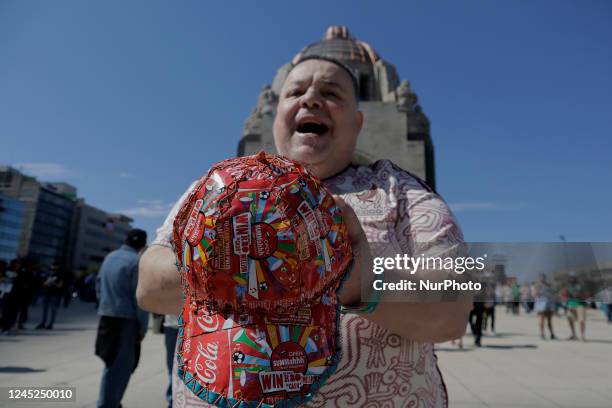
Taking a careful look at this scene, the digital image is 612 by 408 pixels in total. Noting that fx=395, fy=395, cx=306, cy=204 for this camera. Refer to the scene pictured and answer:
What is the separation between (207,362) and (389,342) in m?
0.57

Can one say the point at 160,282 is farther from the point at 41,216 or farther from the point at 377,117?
the point at 41,216

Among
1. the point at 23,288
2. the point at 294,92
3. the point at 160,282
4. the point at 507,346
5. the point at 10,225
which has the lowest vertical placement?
the point at 507,346

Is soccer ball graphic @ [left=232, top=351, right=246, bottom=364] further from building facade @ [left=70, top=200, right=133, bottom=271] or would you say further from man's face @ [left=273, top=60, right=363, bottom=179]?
building facade @ [left=70, top=200, right=133, bottom=271]

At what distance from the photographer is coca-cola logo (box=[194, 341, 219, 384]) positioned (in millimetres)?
678

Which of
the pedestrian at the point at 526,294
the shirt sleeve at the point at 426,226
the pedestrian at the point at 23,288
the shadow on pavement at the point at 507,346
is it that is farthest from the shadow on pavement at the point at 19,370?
the shadow on pavement at the point at 507,346

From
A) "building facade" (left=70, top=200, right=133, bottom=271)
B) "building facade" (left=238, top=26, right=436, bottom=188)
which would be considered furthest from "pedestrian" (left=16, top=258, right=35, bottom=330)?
"building facade" (left=70, top=200, right=133, bottom=271)

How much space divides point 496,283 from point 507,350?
9.20 meters

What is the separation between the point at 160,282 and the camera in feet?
3.22

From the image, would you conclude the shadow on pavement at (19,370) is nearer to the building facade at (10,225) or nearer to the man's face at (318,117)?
the man's face at (318,117)

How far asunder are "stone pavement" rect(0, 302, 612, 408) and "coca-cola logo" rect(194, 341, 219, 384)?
4.39 m

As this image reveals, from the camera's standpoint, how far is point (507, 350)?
8672mm

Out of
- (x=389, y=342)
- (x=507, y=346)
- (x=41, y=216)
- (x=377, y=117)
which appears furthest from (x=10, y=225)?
(x=389, y=342)

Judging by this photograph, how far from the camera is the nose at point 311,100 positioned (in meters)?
1.24

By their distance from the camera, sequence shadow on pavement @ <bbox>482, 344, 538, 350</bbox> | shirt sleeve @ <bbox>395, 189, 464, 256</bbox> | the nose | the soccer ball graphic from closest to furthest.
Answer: the soccer ball graphic < shirt sleeve @ <bbox>395, 189, 464, 256</bbox> < the nose < shadow on pavement @ <bbox>482, 344, 538, 350</bbox>
